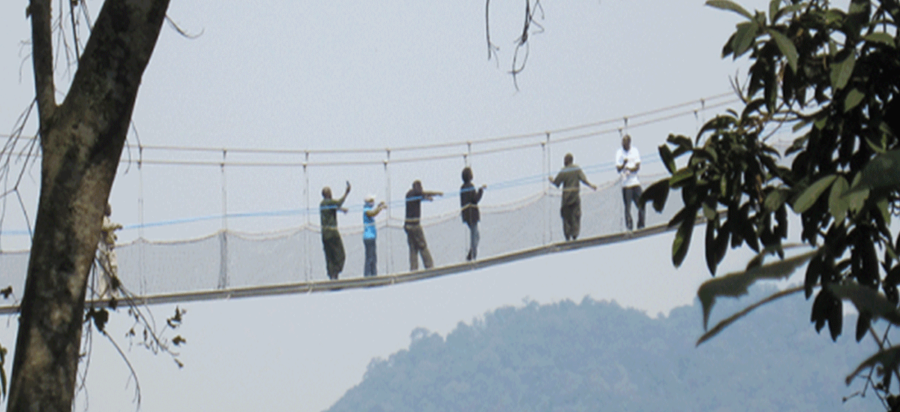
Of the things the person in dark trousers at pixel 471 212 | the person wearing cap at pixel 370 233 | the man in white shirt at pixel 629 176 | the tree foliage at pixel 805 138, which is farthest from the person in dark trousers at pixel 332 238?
the tree foliage at pixel 805 138

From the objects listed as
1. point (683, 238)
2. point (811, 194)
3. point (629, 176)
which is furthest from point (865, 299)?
point (629, 176)

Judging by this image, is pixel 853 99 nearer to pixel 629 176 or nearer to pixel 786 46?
pixel 786 46

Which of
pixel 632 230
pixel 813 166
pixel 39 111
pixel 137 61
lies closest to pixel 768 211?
pixel 813 166

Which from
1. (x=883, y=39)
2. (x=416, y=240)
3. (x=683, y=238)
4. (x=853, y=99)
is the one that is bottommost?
(x=416, y=240)

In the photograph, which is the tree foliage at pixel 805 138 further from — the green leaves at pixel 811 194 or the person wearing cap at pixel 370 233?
the person wearing cap at pixel 370 233

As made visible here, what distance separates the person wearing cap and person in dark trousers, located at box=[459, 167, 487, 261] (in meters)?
0.72

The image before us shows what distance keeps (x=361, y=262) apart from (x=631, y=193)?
7.29 feet

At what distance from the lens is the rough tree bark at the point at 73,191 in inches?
56.2

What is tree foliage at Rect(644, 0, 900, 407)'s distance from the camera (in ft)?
5.64

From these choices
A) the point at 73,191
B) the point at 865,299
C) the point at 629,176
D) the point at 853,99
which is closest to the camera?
the point at 865,299

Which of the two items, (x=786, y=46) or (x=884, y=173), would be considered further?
(x=786, y=46)

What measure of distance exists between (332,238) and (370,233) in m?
0.35

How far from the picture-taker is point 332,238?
28.5 feet

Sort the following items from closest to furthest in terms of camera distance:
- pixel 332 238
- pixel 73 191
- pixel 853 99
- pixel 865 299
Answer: pixel 865 299 → pixel 73 191 → pixel 853 99 → pixel 332 238
